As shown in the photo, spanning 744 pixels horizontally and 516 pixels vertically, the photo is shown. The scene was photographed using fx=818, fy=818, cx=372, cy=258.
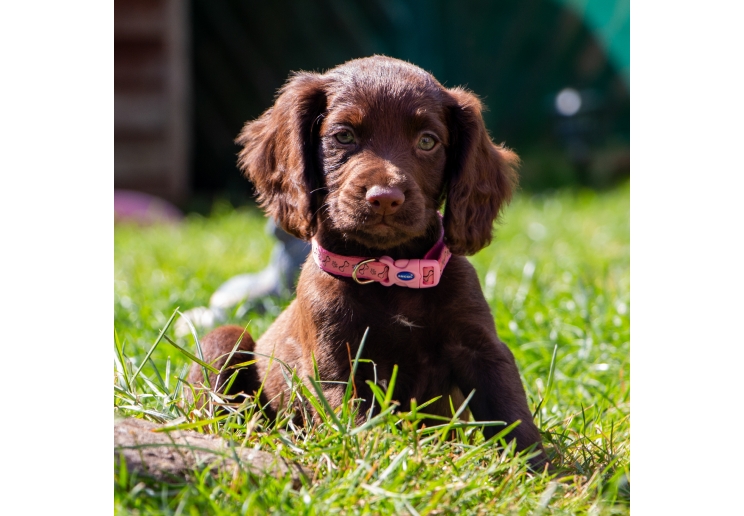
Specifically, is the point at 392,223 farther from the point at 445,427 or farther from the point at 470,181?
the point at 445,427

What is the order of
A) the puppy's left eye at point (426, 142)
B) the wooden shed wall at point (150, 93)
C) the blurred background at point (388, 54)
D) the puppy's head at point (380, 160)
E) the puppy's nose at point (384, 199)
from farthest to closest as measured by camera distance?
the blurred background at point (388, 54) → the wooden shed wall at point (150, 93) → the puppy's left eye at point (426, 142) → the puppy's head at point (380, 160) → the puppy's nose at point (384, 199)

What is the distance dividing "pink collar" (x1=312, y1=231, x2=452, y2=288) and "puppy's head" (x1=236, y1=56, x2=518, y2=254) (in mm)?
58

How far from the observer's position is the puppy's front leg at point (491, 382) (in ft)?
7.70

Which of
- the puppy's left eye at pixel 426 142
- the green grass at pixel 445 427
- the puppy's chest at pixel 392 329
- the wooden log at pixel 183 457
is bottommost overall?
the green grass at pixel 445 427

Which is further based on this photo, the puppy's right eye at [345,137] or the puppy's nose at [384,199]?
the puppy's right eye at [345,137]

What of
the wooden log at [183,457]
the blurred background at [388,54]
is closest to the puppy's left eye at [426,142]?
the wooden log at [183,457]

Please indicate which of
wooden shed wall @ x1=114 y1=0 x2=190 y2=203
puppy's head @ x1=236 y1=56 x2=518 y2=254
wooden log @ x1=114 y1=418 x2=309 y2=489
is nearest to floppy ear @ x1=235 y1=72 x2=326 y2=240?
puppy's head @ x1=236 y1=56 x2=518 y2=254

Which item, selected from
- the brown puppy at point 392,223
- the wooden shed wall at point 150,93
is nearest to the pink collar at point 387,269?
the brown puppy at point 392,223

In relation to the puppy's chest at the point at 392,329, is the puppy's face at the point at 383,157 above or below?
above

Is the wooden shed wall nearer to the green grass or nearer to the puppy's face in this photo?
the green grass

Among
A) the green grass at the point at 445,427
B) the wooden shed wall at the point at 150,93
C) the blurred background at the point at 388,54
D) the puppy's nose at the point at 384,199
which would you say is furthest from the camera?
the blurred background at the point at 388,54

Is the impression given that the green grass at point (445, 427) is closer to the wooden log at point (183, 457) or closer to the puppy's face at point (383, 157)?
the wooden log at point (183, 457)

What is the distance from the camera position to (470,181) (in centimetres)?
259

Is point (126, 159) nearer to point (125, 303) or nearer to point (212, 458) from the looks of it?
point (125, 303)
